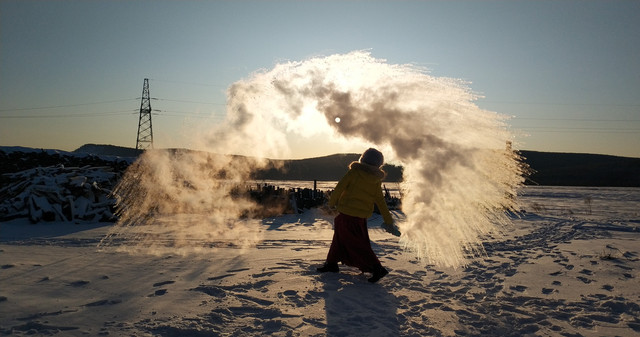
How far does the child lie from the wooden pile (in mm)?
8468

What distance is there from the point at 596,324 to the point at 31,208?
484 inches

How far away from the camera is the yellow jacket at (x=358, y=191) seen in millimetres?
5332

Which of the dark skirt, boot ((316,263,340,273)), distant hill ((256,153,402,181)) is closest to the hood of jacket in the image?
the dark skirt

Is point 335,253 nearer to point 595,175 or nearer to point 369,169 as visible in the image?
point 369,169

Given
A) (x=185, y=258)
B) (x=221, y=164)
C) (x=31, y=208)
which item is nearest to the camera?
(x=185, y=258)

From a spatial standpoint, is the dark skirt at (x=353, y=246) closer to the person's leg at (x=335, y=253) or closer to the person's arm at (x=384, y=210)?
the person's leg at (x=335, y=253)

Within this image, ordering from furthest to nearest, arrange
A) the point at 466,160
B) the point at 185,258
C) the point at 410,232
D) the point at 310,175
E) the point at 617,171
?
the point at 310,175 → the point at 617,171 → the point at 410,232 → the point at 466,160 → the point at 185,258

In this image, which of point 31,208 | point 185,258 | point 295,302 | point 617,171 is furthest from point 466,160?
point 617,171

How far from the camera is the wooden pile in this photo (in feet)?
33.6

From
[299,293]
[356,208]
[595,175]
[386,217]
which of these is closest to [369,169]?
[356,208]

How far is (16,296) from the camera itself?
3.91m

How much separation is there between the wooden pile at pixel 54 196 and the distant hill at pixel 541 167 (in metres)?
2.22

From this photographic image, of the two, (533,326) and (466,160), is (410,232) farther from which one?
(533,326)

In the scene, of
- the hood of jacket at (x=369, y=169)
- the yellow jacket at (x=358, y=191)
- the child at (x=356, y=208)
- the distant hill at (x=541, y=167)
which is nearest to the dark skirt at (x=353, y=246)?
the child at (x=356, y=208)
